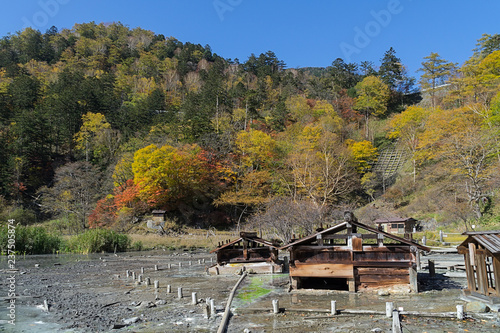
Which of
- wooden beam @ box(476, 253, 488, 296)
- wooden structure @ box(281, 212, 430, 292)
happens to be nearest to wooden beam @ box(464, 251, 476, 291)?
wooden beam @ box(476, 253, 488, 296)

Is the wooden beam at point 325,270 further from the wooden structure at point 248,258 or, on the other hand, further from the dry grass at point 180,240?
the dry grass at point 180,240

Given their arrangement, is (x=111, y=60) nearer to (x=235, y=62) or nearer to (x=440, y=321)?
(x=235, y=62)

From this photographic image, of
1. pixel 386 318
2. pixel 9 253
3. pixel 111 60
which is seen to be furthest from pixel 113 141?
pixel 386 318

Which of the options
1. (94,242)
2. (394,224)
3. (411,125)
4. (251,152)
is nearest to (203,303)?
(94,242)

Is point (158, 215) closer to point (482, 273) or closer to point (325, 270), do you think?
point (325, 270)

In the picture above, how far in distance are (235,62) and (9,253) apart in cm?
9119

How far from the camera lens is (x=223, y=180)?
4794 cm

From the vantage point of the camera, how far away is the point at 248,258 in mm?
18969

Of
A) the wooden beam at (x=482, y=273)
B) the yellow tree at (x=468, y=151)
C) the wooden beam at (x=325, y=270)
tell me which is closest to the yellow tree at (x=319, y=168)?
the yellow tree at (x=468, y=151)

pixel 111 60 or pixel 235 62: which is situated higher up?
pixel 235 62

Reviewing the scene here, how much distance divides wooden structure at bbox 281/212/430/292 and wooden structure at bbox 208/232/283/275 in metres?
4.55

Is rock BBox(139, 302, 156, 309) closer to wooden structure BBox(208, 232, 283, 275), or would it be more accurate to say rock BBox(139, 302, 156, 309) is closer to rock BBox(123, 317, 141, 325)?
rock BBox(123, 317, 141, 325)

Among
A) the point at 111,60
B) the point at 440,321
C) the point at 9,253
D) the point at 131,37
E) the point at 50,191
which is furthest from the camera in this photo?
the point at 131,37

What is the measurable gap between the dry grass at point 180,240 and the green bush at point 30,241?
7.31 meters
